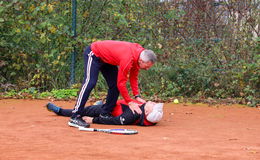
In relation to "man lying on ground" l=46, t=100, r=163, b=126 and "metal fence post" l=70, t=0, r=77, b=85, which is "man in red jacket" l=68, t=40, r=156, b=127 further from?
"metal fence post" l=70, t=0, r=77, b=85

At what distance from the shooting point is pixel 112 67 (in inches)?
306

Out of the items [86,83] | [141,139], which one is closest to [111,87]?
[86,83]

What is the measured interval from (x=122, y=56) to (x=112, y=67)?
747mm

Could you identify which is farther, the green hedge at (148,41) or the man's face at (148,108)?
the green hedge at (148,41)

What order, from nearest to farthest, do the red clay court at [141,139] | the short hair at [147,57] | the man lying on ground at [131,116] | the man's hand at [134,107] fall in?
the red clay court at [141,139], the short hair at [147,57], the man's hand at [134,107], the man lying on ground at [131,116]

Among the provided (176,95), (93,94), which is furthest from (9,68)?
(176,95)

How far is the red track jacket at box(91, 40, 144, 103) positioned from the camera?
6973 millimetres

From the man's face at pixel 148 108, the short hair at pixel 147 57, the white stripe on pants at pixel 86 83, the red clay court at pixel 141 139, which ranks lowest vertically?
the red clay court at pixel 141 139

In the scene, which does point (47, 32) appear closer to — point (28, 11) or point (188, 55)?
point (28, 11)

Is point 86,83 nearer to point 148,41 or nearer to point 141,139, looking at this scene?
point 141,139

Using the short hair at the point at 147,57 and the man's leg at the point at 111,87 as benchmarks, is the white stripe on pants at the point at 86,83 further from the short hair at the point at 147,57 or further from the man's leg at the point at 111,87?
the short hair at the point at 147,57

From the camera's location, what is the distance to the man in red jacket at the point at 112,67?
6.98 metres

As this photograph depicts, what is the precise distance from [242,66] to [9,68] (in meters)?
5.42

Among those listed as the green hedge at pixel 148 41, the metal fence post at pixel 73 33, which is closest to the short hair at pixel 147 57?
A: the green hedge at pixel 148 41
